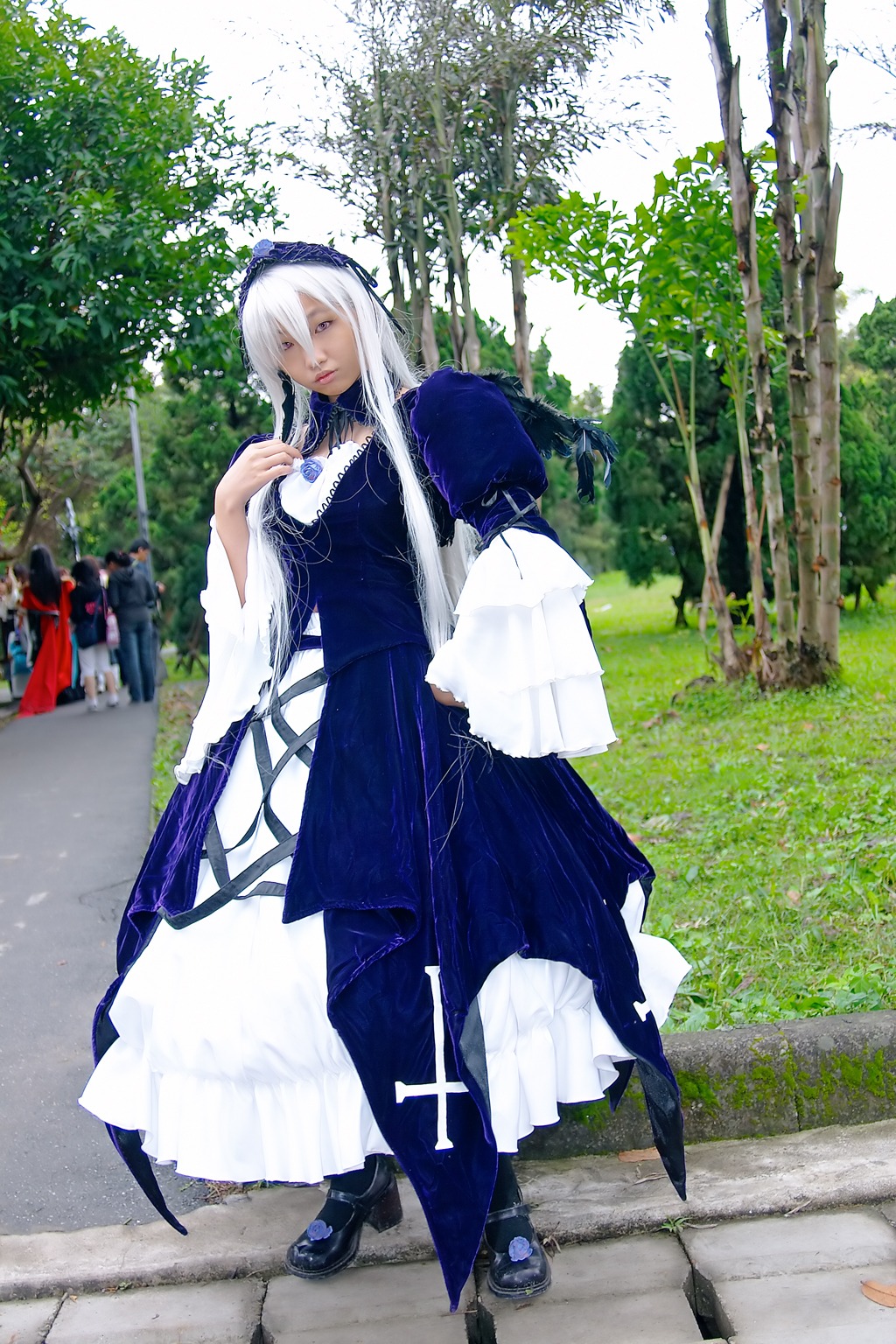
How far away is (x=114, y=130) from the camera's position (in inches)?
344

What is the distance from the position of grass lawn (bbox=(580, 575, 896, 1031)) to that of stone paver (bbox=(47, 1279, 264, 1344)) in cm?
123

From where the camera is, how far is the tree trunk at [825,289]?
7320 millimetres

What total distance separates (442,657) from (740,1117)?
1.26 metres

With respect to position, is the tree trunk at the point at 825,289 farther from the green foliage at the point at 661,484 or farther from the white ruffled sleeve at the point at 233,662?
the green foliage at the point at 661,484

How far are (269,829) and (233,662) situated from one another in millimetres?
342

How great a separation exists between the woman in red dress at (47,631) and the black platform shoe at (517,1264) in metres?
10.2

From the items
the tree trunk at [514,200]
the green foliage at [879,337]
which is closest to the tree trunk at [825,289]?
the tree trunk at [514,200]

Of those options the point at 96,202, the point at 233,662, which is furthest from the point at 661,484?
the point at 233,662

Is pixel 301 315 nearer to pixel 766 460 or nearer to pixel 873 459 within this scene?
pixel 766 460

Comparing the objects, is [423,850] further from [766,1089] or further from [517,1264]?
[766,1089]

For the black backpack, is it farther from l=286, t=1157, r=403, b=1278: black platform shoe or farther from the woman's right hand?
l=286, t=1157, r=403, b=1278: black platform shoe

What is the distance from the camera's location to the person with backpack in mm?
11539

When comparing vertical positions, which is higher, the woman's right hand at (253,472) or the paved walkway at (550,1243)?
the woman's right hand at (253,472)

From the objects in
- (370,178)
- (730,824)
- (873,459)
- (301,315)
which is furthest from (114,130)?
(873,459)
